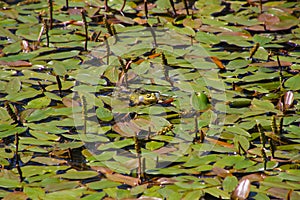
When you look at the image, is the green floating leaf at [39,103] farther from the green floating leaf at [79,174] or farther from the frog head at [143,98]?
the green floating leaf at [79,174]

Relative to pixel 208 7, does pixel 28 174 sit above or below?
below

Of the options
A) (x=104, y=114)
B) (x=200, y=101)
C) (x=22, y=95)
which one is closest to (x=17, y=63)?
(x=22, y=95)

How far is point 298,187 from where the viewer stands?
168 cm

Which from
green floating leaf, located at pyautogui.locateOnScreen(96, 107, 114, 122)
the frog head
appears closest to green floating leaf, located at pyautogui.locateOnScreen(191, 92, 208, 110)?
the frog head

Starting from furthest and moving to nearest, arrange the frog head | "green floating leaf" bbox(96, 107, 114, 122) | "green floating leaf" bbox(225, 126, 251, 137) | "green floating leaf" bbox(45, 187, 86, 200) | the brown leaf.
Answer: the brown leaf, the frog head, "green floating leaf" bbox(96, 107, 114, 122), "green floating leaf" bbox(225, 126, 251, 137), "green floating leaf" bbox(45, 187, 86, 200)

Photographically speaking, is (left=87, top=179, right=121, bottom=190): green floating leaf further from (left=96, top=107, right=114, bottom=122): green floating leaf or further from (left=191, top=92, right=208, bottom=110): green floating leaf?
(left=191, top=92, right=208, bottom=110): green floating leaf

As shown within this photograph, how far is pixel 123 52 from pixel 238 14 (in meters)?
0.66

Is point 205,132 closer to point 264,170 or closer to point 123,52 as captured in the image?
point 264,170

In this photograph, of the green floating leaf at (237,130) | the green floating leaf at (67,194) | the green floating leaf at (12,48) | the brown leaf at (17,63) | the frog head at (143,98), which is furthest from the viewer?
the green floating leaf at (12,48)

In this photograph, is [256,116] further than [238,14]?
No

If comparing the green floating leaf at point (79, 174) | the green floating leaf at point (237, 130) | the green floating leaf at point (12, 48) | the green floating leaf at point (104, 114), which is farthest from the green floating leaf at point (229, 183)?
the green floating leaf at point (12, 48)

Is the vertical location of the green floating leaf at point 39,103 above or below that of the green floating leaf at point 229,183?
above

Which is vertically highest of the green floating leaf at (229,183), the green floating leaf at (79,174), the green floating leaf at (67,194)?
the green floating leaf at (229,183)

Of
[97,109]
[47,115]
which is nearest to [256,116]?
[97,109]
